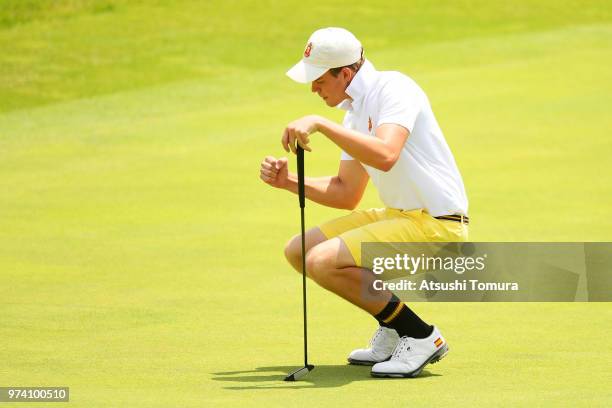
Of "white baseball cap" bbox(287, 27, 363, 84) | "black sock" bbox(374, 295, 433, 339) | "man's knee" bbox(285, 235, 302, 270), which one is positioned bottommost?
"black sock" bbox(374, 295, 433, 339)

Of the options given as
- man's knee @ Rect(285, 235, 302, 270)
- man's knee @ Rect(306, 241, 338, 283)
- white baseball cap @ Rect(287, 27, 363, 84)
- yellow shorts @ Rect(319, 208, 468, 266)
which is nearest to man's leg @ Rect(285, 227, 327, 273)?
man's knee @ Rect(285, 235, 302, 270)

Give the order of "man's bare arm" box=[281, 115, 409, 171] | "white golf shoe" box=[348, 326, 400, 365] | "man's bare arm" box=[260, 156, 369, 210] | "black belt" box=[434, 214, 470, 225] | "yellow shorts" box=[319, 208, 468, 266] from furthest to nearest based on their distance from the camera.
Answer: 1. "man's bare arm" box=[260, 156, 369, 210]
2. "white golf shoe" box=[348, 326, 400, 365]
3. "black belt" box=[434, 214, 470, 225]
4. "yellow shorts" box=[319, 208, 468, 266]
5. "man's bare arm" box=[281, 115, 409, 171]

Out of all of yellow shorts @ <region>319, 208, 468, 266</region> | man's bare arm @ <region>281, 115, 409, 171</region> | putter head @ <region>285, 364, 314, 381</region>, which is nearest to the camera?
man's bare arm @ <region>281, 115, 409, 171</region>

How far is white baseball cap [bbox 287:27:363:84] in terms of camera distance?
6.42 m

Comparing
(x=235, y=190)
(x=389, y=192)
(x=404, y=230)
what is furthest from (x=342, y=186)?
(x=235, y=190)

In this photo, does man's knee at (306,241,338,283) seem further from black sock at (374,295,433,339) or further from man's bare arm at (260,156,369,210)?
man's bare arm at (260,156,369,210)

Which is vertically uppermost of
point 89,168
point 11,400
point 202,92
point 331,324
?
point 202,92

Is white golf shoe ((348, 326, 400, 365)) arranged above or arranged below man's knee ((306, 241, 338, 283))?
below

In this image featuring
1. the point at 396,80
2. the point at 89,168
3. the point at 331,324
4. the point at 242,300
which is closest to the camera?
the point at 396,80

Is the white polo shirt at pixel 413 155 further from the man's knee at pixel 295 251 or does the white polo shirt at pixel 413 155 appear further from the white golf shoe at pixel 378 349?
the white golf shoe at pixel 378 349

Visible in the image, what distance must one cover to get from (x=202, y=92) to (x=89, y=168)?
161 inches

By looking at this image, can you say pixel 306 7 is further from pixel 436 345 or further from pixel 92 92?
pixel 436 345

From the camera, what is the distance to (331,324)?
754cm

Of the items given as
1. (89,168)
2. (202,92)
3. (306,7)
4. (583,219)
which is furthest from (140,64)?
(583,219)
